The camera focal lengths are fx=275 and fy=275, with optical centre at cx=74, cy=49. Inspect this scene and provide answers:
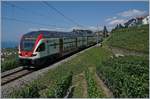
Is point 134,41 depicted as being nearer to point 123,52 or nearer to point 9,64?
point 123,52

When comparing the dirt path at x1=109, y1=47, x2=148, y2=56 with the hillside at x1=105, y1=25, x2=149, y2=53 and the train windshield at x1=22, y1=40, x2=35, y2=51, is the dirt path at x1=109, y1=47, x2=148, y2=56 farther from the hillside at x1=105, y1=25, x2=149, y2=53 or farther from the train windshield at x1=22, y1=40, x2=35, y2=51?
the train windshield at x1=22, y1=40, x2=35, y2=51

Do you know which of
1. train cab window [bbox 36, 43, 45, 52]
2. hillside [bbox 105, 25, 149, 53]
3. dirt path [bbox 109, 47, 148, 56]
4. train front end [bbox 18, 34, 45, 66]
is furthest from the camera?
hillside [bbox 105, 25, 149, 53]

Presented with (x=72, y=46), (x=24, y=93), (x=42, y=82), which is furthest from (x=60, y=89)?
(x=72, y=46)

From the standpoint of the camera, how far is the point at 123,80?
1612 centimetres

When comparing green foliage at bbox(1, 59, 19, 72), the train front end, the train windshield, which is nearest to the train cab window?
the train front end

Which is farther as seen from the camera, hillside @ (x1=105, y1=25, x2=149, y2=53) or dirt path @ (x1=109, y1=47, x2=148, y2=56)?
hillside @ (x1=105, y1=25, x2=149, y2=53)

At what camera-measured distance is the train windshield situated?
25664 mm

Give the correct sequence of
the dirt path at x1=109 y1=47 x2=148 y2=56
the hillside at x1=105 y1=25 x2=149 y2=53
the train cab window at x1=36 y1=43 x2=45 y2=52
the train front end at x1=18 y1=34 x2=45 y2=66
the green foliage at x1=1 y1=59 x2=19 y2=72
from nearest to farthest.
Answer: the train front end at x1=18 y1=34 x2=45 y2=66 → the train cab window at x1=36 y1=43 x2=45 y2=52 → the green foliage at x1=1 y1=59 x2=19 y2=72 → the dirt path at x1=109 y1=47 x2=148 y2=56 → the hillside at x1=105 y1=25 x2=149 y2=53

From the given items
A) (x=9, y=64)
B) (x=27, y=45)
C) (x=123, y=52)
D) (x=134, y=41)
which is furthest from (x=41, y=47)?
(x=134, y=41)

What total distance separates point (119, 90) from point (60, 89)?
3233 mm

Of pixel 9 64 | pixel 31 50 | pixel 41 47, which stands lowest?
pixel 9 64

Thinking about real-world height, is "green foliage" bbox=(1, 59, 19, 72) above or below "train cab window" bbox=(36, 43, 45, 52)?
below

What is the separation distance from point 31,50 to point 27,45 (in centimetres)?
83

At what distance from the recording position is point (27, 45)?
26000 mm
